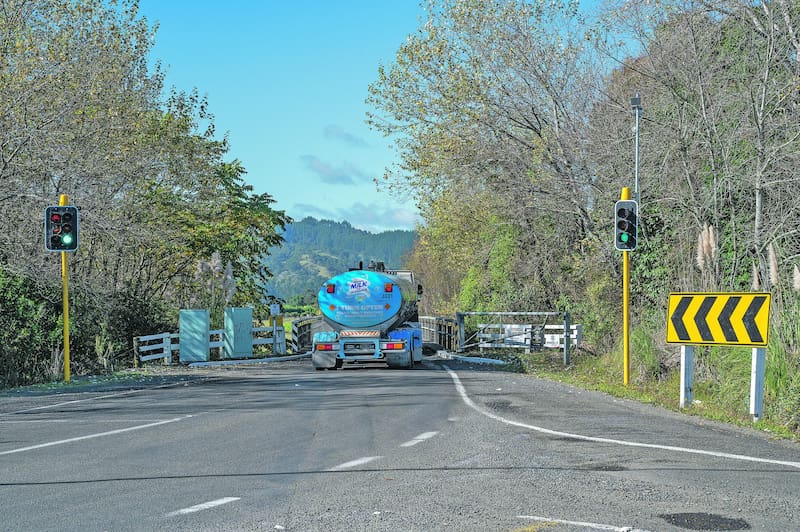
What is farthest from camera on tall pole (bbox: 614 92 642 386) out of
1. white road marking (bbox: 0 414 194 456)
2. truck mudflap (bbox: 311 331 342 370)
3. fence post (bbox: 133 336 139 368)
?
fence post (bbox: 133 336 139 368)

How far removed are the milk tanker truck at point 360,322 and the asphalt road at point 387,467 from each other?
1018cm

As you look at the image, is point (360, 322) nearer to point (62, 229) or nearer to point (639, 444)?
point (62, 229)

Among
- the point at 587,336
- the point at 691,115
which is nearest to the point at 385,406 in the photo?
the point at 691,115

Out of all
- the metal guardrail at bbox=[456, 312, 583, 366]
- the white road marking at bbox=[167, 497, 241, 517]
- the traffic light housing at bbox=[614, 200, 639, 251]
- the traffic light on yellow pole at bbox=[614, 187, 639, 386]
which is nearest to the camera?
the white road marking at bbox=[167, 497, 241, 517]

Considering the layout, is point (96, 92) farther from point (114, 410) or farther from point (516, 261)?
point (516, 261)

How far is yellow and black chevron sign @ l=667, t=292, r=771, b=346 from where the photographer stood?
41.0ft

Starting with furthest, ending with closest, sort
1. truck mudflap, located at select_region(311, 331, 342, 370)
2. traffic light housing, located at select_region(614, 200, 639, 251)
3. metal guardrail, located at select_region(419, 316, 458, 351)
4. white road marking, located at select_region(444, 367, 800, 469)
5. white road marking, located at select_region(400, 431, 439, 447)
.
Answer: metal guardrail, located at select_region(419, 316, 458, 351)
truck mudflap, located at select_region(311, 331, 342, 370)
traffic light housing, located at select_region(614, 200, 639, 251)
white road marking, located at select_region(400, 431, 439, 447)
white road marking, located at select_region(444, 367, 800, 469)

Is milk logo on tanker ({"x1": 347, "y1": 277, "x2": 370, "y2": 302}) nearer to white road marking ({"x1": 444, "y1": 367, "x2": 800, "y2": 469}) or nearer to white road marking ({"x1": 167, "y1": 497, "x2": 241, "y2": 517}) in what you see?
white road marking ({"x1": 444, "y1": 367, "x2": 800, "y2": 469})

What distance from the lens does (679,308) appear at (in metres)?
14.5

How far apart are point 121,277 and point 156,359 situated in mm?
5593

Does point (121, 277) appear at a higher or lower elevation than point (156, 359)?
higher

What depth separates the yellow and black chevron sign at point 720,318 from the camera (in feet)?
41.0

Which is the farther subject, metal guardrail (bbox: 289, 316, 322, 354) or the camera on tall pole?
metal guardrail (bbox: 289, 316, 322, 354)

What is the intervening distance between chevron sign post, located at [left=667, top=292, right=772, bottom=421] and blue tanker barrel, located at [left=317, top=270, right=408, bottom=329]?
41.2 feet
